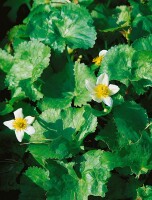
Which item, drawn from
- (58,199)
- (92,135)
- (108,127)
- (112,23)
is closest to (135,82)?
(108,127)

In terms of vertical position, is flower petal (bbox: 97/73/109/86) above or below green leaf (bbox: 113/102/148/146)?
above

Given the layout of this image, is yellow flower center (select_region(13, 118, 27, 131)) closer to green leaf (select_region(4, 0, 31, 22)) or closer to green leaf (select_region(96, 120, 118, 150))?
green leaf (select_region(96, 120, 118, 150))

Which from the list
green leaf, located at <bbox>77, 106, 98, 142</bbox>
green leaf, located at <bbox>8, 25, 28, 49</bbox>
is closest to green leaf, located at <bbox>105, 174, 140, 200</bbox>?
green leaf, located at <bbox>77, 106, 98, 142</bbox>

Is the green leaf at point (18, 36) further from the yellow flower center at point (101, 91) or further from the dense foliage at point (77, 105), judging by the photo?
the yellow flower center at point (101, 91)

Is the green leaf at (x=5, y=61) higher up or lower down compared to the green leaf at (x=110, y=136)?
higher up

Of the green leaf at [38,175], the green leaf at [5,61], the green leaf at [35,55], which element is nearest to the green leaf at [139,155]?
the green leaf at [38,175]

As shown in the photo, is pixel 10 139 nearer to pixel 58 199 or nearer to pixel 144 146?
pixel 58 199
